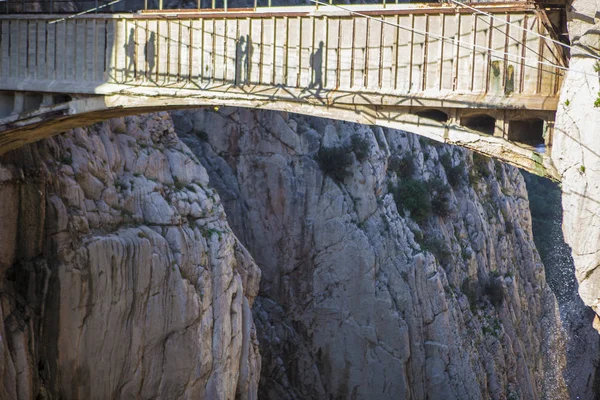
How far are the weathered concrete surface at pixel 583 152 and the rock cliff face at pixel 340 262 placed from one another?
20.9 m

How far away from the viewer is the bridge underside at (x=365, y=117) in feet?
42.3

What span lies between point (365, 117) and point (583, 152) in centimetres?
426

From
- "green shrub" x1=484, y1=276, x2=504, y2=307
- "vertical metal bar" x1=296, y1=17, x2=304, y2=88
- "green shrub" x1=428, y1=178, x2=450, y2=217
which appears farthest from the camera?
"green shrub" x1=484, y1=276, x2=504, y2=307

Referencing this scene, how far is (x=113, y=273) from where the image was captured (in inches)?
771

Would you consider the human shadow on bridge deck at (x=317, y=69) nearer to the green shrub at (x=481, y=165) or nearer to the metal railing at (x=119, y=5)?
the metal railing at (x=119, y=5)

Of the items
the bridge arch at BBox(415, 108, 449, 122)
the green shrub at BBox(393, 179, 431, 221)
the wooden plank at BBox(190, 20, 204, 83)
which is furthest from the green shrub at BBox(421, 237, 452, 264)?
the bridge arch at BBox(415, 108, 449, 122)

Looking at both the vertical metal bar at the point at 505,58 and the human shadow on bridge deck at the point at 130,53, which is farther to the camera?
the human shadow on bridge deck at the point at 130,53

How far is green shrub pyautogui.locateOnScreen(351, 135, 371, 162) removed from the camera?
33125mm

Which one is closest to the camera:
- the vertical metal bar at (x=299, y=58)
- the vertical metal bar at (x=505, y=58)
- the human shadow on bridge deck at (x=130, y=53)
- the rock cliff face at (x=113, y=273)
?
the vertical metal bar at (x=505, y=58)

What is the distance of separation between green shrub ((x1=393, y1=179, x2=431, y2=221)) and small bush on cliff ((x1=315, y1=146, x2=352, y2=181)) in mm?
2944

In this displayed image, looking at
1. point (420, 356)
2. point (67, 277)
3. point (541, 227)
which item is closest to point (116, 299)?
point (67, 277)

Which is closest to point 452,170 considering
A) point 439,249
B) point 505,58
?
point 439,249

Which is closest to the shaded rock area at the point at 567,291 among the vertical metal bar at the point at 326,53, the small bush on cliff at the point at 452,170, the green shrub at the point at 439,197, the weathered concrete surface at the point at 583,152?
the green shrub at the point at 439,197

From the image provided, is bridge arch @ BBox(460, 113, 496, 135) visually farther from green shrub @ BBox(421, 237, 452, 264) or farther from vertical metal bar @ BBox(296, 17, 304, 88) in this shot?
green shrub @ BBox(421, 237, 452, 264)
